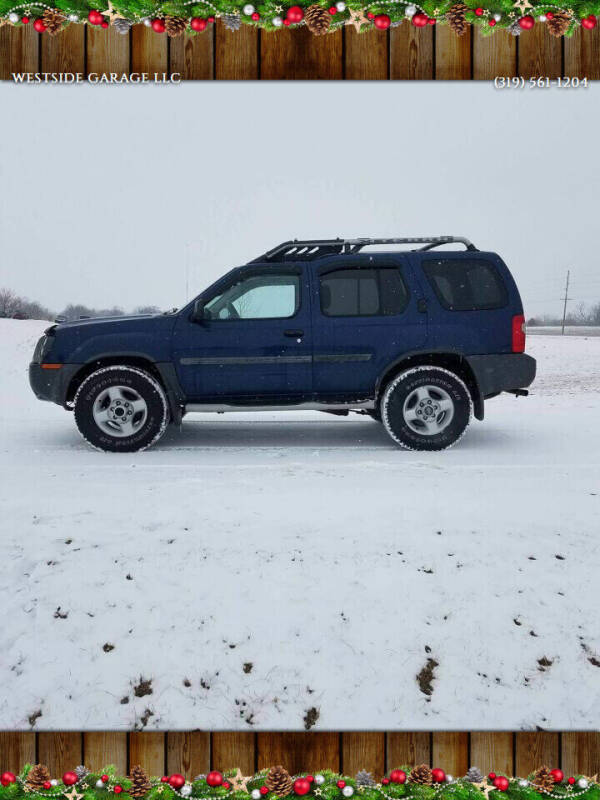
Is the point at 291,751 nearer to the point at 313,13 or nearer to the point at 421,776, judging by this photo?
the point at 421,776

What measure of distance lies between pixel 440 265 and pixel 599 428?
11.0 feet

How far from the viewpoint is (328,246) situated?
653 centimetres

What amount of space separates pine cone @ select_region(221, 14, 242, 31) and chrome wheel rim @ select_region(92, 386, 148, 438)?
12.5 feet

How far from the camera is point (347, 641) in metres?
3.08

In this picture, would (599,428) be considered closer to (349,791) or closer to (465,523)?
(465,523)

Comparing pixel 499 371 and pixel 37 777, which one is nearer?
pixel 37 777

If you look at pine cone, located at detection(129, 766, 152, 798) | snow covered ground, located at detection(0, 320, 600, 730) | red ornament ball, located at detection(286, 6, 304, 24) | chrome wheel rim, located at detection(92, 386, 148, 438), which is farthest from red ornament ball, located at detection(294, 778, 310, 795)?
chrome wheel rim, located at detection(92, 386, 148, 438)

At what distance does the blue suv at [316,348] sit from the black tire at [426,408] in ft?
0.04

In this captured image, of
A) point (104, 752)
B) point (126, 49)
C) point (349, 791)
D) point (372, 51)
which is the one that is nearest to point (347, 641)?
point (349, 791)

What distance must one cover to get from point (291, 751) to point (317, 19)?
3.30 metres

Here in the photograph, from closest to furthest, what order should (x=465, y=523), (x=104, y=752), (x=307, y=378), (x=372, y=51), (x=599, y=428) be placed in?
(x=104, y=752) → (x=372, y=51) → (x=465, y=523) → (x=307, y=378) → (x=599, y=428)

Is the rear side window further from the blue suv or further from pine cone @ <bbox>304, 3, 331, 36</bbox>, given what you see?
pine cone @ <bbox>304, 3, 331, 36</bbox>

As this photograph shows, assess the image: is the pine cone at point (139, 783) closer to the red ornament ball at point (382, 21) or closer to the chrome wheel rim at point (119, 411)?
the red ornament ball at point (382, 21)

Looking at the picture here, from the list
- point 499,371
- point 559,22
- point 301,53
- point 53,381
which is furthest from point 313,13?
point 53,381
